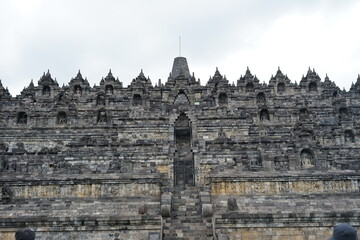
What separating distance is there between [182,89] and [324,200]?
23661 mm

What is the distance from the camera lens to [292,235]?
20.1 m

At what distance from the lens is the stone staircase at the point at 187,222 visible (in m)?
19.7

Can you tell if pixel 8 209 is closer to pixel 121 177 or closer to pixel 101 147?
pixel 121 177

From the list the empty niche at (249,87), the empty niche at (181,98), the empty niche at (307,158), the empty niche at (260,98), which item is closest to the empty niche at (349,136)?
the empty niche at (260,98)

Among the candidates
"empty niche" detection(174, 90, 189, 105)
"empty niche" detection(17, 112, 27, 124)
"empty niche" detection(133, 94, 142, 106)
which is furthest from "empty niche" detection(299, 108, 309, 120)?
"empty niche" detection(17, 112, 27, 124)

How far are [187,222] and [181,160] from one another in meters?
9.55

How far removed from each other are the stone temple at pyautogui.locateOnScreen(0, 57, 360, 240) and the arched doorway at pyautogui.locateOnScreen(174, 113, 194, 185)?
0.10 m

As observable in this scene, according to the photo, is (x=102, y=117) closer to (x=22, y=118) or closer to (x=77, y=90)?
(x=77, y=90)

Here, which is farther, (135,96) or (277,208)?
(135,96)

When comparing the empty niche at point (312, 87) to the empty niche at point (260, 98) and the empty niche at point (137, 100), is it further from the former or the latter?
the empty niche at point (137, 100)

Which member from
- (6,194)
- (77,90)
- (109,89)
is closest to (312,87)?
(109,89)

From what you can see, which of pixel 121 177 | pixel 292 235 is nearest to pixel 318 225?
pixel 292 235

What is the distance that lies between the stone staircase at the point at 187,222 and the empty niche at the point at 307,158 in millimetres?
8085

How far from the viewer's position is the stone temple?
20156 millimetres
